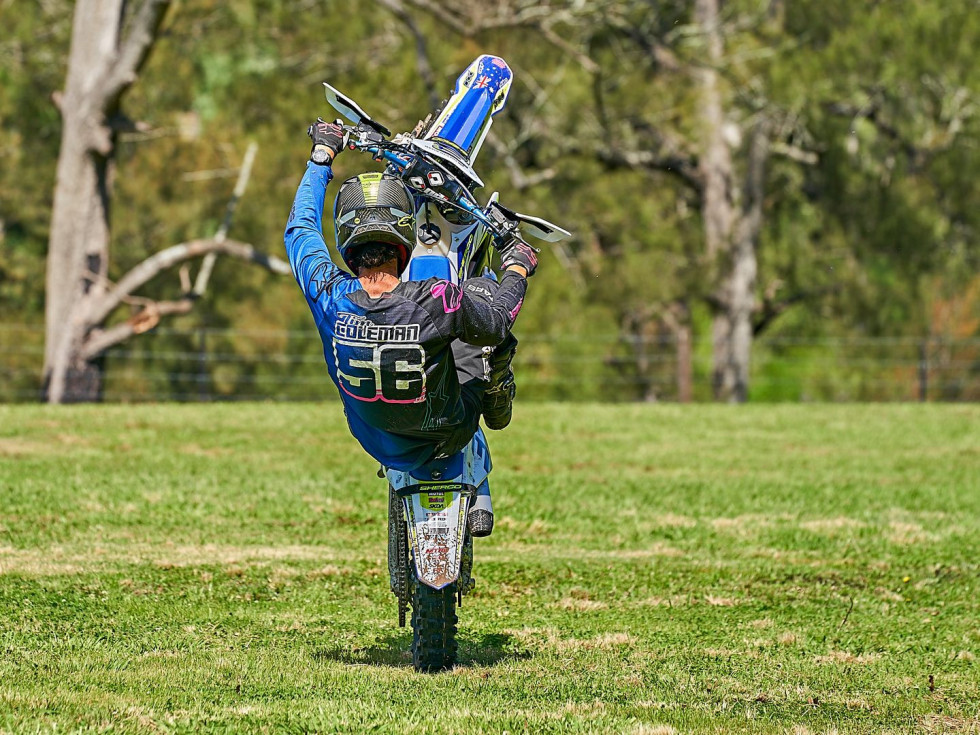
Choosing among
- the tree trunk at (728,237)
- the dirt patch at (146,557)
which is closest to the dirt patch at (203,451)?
the dirt patch at (146,557)

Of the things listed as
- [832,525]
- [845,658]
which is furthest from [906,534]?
[845,658]

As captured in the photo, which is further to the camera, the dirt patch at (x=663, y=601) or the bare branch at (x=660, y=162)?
the bare branch at (x=660, y=162)

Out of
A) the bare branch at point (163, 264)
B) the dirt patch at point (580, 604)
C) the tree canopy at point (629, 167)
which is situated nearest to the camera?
the dirt patch at point (580, 604)

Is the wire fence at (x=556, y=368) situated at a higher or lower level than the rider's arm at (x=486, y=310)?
higher

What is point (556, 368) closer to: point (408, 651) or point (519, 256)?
point (408, 651)

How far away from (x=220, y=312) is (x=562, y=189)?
6414 millimetres

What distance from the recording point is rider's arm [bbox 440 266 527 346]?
545cm

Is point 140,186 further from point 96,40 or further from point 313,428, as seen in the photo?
point 313,428

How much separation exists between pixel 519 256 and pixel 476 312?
1.46 ft

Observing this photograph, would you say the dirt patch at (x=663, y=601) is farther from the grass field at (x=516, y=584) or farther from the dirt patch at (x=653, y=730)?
the dirt patch at (x=653, y=730)

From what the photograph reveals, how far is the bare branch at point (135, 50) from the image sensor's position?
1925 cm

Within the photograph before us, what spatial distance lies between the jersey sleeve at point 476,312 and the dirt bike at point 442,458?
293 mm

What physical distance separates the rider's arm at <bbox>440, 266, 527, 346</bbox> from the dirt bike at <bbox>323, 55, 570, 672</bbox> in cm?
21

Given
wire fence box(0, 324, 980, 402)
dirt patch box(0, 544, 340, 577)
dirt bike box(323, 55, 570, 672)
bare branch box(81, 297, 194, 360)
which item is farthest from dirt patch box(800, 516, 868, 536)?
wire fence box(0, 324, 980, 402)
